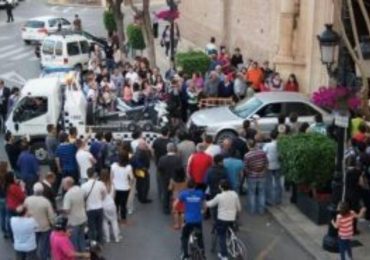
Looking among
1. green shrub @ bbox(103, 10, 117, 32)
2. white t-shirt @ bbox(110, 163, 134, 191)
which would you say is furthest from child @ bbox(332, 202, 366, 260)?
green shrub @ bbox(103, 10, 117, 32)

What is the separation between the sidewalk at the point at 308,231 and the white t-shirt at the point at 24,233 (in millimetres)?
5049

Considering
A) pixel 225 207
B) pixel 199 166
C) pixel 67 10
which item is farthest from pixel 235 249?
pixel 67 10

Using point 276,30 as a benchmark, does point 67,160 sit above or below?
below

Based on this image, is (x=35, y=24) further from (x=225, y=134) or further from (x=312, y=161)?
(x=312, y=161)

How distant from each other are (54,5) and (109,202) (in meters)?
48.2

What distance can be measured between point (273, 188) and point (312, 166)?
1658 millimetres

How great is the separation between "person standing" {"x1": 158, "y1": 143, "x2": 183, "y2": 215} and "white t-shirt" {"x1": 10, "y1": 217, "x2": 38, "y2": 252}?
362 centimetres

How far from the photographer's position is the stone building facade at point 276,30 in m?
25.0

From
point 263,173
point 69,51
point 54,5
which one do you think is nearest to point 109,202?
point 263,173

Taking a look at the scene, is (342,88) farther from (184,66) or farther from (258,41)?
(258,41)

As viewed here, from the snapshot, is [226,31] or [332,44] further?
[226,31]

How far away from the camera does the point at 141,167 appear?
1741cm

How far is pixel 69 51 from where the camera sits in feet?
110

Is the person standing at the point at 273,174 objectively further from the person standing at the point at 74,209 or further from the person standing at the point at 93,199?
the person standing at the point at 74,209
